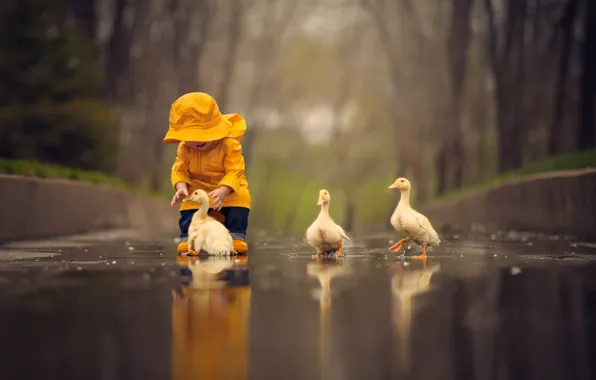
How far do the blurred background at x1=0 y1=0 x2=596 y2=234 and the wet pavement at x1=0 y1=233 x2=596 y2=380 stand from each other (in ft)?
25.9

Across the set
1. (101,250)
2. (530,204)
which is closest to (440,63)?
(530,204)

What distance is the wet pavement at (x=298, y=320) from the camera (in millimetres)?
4569

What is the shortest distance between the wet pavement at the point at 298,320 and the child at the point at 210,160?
1.49 meters

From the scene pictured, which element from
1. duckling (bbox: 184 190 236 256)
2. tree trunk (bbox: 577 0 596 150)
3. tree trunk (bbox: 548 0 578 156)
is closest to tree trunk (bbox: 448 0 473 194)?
tree trunk (bbox: 548 0 578 156)

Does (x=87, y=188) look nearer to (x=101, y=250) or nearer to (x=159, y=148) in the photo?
(x=101, y=250)

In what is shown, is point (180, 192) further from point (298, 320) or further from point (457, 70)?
point (457, 70)

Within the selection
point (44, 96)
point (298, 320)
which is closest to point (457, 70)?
point (44, 96)

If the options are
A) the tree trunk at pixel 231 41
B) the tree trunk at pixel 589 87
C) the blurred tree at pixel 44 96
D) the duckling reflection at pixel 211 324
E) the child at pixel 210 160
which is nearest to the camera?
the duckling reflection at pixel 211 324

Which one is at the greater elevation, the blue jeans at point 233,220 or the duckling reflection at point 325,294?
the blue jeans at point 233,220

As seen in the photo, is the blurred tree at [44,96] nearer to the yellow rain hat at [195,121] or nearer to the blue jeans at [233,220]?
the blue jeans at [233,220]

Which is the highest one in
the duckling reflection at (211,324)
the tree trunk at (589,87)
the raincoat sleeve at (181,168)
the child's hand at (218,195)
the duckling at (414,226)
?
the tree trunk at (589,87)

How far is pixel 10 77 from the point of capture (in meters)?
24.6

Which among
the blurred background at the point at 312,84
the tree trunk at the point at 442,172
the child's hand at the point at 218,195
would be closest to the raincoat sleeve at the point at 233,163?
the child's hand at the point at 218,195

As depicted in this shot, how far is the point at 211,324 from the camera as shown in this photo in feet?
18.8
